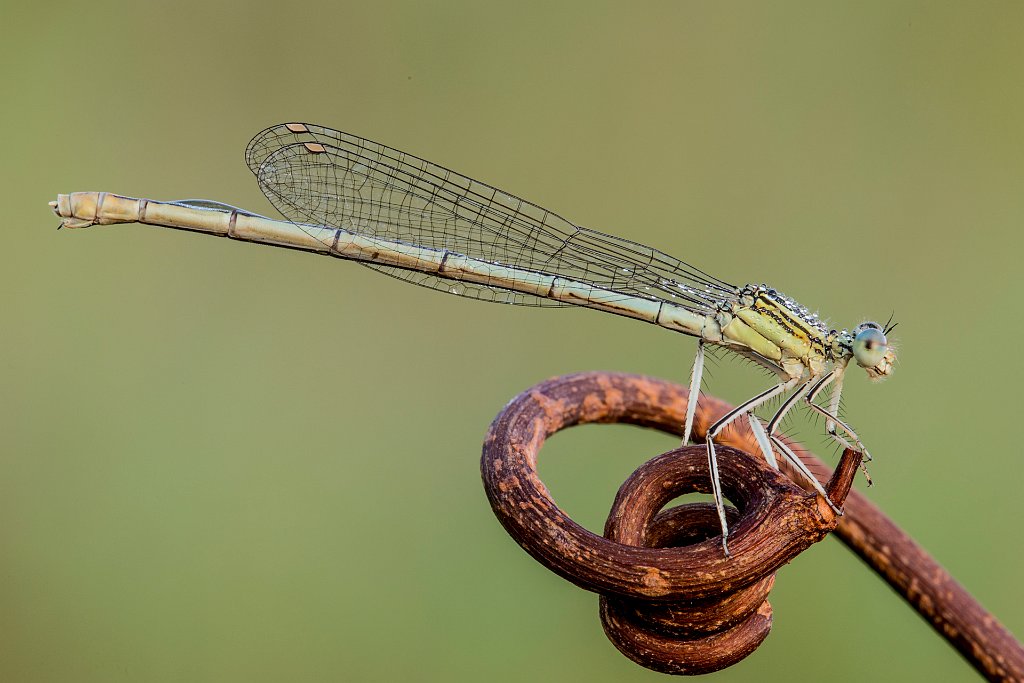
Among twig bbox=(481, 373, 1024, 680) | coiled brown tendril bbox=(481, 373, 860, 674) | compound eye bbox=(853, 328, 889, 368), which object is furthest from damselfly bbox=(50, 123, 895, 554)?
coiled brown tendril bbox=(481, 373, 860, 674)

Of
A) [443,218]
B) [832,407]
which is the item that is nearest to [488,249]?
[443,218]

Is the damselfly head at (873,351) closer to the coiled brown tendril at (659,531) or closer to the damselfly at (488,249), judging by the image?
the damselfly at (488,249)

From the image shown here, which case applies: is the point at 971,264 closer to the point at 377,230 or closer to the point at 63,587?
the point at 377,230

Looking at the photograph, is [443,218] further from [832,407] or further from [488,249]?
[832,407]

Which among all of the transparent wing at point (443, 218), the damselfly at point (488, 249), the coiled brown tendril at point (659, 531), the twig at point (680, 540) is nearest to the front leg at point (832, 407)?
the damselfly at point (488, 249)

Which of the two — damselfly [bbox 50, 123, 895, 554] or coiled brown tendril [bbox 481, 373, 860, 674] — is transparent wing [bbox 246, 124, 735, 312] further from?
coiled brown tendril [bbox 481, 373, 860, 674]

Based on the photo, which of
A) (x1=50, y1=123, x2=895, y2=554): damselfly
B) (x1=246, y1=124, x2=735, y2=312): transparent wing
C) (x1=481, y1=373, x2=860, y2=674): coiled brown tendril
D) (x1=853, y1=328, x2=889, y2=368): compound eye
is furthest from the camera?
(x1=246, y1=124, x2=735, y2=312): transparent wing

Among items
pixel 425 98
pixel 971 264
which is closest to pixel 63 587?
pixel 425 98
